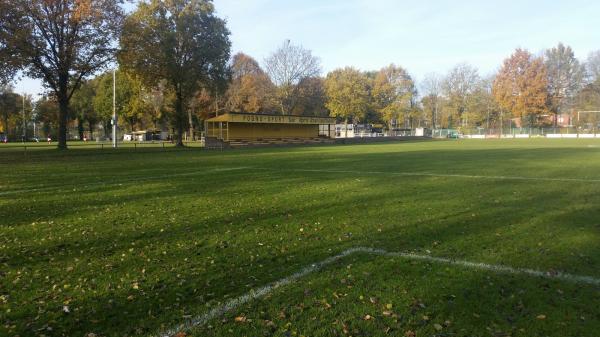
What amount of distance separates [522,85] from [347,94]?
34721 millimetres

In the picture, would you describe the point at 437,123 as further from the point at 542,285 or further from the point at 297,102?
the point at 542,285

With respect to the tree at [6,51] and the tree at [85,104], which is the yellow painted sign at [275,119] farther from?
the tree at [85,104]

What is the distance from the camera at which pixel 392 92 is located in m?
89.6

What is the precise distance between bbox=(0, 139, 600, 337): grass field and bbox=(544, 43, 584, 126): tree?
92110 millimetres

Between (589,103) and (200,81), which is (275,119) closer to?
(200,81)

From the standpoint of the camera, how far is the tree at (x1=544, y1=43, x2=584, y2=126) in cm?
9085

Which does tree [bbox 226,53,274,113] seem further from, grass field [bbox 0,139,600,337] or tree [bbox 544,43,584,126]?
grass field [bbox 0,139,600,337]

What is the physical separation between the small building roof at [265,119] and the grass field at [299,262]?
3511cm

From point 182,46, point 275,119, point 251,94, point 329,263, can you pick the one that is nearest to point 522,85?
point 251,94

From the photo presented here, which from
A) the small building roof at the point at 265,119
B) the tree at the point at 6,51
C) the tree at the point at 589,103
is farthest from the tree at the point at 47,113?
the tree at the point at 589,103

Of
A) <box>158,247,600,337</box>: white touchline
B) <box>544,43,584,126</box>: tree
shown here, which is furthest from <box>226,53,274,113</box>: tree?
<box>158,247,600,337</box>: white touchline

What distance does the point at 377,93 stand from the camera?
289 ft

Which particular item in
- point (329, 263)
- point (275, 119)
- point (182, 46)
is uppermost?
point (182, 46)

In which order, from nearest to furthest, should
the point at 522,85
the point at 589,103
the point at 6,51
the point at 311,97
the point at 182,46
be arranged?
the point at 6,51 < the point at 182,46 < the point at 311,97 < the point at 522,85 < the point at 589,103
